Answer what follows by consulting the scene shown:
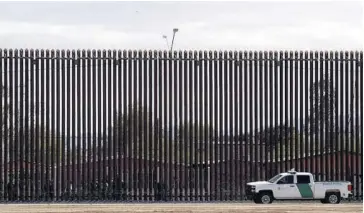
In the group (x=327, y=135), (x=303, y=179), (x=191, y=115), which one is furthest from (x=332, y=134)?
(x=191, y=115)

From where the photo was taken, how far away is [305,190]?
32.7 m

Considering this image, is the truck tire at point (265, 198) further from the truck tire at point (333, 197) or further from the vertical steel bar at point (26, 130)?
the vertical steel bar at point (26, 130)

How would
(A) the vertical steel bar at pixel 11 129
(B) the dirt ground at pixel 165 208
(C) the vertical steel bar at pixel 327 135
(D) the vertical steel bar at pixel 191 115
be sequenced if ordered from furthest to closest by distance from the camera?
(C) the vertical steel bar at pixel 327 135
(D) the vertical steel bar at pixel 191 115
(A) the vertical steel bar at pixel 11 129
(B) the dirt ground at pixel 165 208

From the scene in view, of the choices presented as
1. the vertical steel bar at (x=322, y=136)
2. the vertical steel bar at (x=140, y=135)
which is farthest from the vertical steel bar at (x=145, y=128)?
the vertical steel bar at (x=322, y=136)

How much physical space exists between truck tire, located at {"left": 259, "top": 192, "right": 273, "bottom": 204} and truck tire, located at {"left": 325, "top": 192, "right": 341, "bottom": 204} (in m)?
1.64

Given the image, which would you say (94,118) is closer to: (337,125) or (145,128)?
(145,128)

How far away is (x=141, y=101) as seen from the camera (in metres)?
31.4

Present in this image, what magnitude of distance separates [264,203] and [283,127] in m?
2.28

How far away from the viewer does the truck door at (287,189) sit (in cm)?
3238

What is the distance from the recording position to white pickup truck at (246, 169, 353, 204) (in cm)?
3206

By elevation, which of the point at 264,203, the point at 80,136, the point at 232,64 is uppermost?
the point at 232,64

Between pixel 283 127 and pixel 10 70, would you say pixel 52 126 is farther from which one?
pixel 283 127

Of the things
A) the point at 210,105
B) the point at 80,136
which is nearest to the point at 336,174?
the point at 210,105

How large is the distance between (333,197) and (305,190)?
35.1 inches
